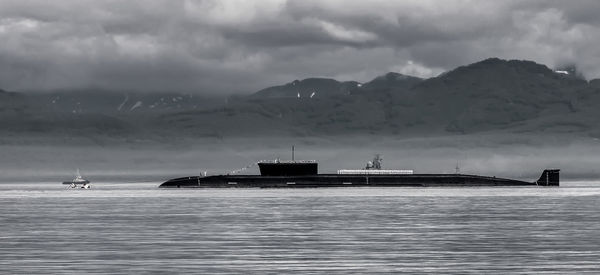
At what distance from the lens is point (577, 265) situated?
5612 centimetres

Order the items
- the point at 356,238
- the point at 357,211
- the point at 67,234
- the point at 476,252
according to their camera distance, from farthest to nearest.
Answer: the point at 357,211 → the point at 67,234 → the point at 356,238 → the point at 476,252

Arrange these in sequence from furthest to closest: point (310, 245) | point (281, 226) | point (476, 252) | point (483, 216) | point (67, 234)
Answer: point (483, 216) < point (281, 226) < point (67, 234) < point (310, 245) < point (476, 252)

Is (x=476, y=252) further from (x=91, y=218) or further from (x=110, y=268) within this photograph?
(x=91, y=218)

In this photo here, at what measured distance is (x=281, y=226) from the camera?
299 ft

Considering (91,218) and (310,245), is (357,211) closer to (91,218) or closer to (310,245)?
(91,218)

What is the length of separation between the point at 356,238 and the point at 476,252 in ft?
43.8

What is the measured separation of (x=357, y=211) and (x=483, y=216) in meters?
18.0

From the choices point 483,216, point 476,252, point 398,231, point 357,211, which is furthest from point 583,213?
point 476,252

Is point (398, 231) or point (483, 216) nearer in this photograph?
point (398, 231)

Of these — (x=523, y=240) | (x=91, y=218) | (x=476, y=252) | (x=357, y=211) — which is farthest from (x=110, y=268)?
(x=357, y=211)

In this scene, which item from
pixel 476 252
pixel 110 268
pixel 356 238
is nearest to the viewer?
pixel 110 268

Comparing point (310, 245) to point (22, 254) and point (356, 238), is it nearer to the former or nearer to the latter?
point (356, 238)

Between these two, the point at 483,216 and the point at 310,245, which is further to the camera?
the point at 483,216

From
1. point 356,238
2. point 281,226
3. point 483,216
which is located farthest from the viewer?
point 483,216
